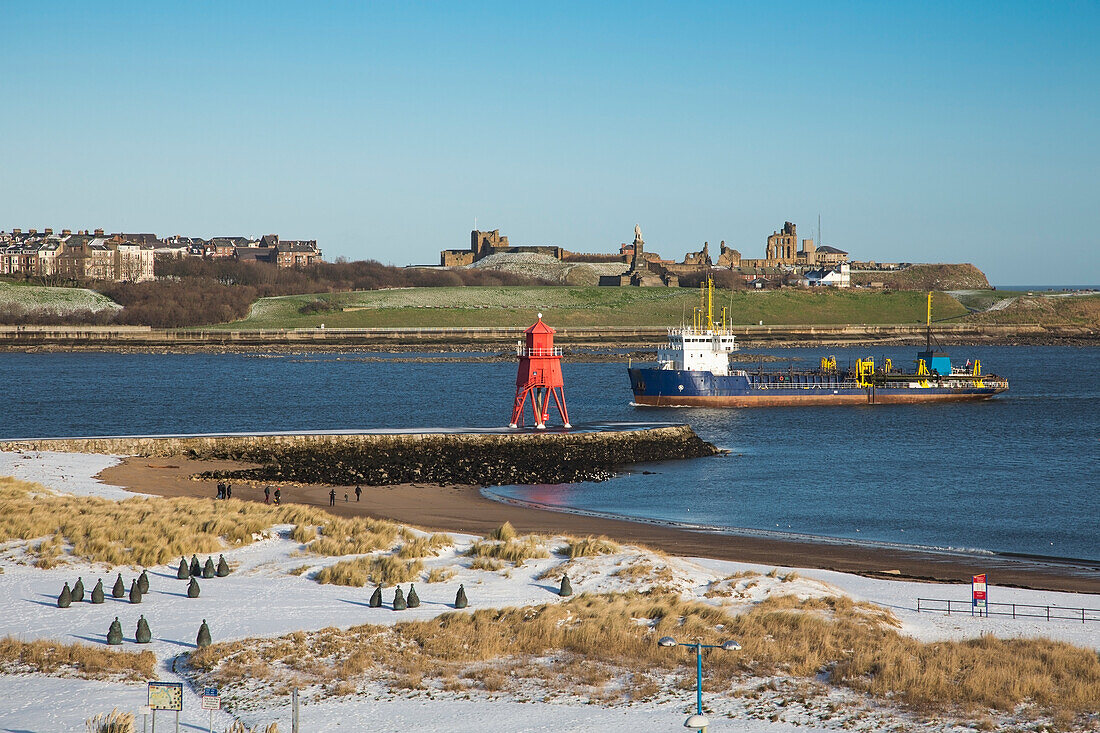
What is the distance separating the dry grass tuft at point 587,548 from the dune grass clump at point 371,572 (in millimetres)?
2829

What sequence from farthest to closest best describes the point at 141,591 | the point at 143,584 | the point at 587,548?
the point at 587,548 → the point at 143,584 → the point at 141,591

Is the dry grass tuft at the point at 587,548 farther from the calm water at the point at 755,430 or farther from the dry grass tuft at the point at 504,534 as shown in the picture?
the calm water at the point at 755,430

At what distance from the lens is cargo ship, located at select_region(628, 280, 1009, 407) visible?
6294 centimetres

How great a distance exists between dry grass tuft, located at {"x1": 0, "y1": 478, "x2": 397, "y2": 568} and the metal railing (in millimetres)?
9812

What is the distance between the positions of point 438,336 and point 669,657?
11060 centimetres

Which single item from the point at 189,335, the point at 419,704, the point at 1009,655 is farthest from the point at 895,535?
the point at 189,335

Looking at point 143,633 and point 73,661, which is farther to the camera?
point 143,633

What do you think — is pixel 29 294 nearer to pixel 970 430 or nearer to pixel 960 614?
pixel 970 430

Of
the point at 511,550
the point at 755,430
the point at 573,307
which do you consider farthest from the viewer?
the point at 573,307

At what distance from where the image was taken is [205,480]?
3288 cm

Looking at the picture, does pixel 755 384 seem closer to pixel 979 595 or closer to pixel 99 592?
pixel 979 595

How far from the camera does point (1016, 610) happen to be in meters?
19.2

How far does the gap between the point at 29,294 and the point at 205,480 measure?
4494 inches

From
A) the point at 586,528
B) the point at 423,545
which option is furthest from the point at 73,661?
the point at 586,528
